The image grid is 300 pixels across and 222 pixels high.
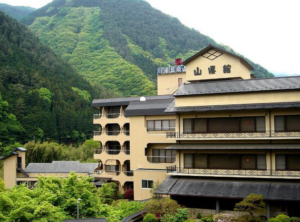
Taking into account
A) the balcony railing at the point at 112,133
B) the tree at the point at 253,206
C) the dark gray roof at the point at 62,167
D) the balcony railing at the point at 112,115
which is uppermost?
the balcony railing at the point at 112,115

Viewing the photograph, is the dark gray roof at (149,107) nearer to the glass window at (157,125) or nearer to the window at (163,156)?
the glass window at (157,125)

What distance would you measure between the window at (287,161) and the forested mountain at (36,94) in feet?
→ 231

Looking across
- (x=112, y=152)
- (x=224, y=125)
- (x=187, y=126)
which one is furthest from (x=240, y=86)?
(x=112, y=152)

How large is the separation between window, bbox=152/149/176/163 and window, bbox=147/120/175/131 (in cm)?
236

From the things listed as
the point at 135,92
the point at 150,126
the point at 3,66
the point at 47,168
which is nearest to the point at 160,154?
the point at 150,126

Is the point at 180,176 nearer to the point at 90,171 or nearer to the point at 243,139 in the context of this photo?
the point at 243,139

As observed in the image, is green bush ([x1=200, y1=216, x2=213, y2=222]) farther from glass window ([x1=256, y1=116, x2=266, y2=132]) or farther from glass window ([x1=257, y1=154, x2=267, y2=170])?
glass window ([x1=256, y1=116, x2=266, y2=132])

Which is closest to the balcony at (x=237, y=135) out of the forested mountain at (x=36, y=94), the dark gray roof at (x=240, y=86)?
the dark gray roof at (x=240, y=86)

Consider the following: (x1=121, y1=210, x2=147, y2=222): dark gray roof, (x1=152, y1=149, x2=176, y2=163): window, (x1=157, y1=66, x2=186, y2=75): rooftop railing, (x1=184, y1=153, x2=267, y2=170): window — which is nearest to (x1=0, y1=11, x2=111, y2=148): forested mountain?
(x1=157, y1=66, x2=186, y2=75): rooftop railing

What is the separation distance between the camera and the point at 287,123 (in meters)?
32.9

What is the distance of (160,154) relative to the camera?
44.8m

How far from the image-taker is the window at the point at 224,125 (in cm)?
3403

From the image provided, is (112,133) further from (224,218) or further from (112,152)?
(224,218)

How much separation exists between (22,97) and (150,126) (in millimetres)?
68933
